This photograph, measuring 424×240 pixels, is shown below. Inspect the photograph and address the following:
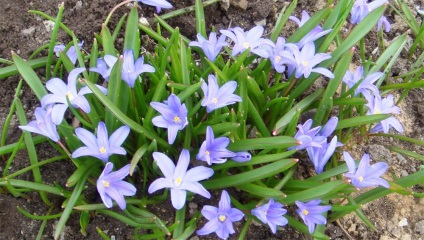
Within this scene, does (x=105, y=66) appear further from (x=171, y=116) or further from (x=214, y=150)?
(x=214, y=150)

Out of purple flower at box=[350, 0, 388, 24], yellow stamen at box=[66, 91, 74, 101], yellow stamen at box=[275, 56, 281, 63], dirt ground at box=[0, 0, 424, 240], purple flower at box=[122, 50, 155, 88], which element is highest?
purple flower at box=[350, 0, 388, 24]

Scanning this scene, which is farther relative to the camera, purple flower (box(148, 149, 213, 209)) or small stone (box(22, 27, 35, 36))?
small stone (box(22, 27, 35, 36))

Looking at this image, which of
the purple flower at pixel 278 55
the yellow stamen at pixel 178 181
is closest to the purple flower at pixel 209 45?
the purple flower at pixel 278 55

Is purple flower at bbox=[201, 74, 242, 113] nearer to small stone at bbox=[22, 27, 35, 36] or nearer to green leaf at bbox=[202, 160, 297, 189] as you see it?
green leaf at bbox=[202, 160, 297, 189]

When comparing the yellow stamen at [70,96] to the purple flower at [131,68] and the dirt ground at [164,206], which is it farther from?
the dirt ground at [164,206]

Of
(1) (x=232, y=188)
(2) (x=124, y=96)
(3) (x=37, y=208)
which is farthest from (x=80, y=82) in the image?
(1) (x=232, y=188)

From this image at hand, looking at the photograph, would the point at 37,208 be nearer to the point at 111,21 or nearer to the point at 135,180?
the point at 135,180

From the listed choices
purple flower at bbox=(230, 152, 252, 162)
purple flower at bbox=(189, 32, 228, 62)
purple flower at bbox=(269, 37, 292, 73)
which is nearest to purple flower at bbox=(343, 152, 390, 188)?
purple flower at bbox=(230, 152, 252, 162)
